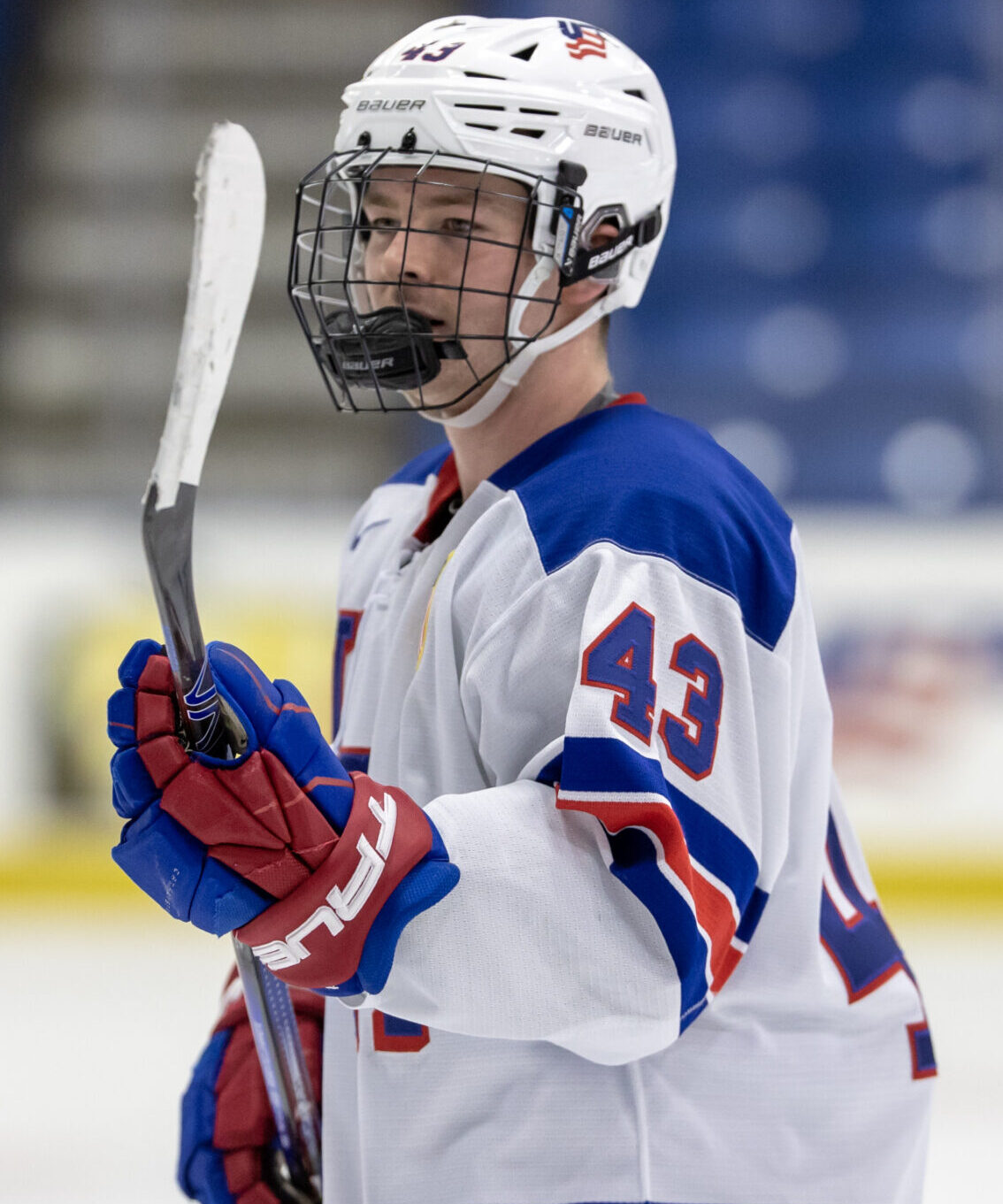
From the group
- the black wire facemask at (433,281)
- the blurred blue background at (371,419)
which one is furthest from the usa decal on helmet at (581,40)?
the blurred blue background at (371,419)

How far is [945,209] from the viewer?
525 centimetres

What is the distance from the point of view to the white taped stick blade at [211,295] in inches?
32.1

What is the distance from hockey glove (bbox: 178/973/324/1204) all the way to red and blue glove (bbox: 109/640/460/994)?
433 mm

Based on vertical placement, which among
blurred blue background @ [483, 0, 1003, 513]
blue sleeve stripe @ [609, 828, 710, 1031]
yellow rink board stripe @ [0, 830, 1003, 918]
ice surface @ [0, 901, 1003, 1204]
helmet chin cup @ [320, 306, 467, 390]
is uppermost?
helmet chin cup @ [320, 306, 467, 390]

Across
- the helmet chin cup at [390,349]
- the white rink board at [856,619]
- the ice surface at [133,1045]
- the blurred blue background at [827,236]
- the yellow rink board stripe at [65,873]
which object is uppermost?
the helmet chin cup at [390,349]

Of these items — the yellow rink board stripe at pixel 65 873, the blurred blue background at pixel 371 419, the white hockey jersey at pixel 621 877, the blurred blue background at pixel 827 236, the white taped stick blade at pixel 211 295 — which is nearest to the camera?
the white taped stick blade at pixel 211 295

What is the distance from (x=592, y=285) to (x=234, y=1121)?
0.76 meters

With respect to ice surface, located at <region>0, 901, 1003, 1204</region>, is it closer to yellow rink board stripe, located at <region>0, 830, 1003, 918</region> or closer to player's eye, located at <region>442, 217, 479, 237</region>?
yellow rink board stripe, located at <region>0, 830, 1003, 918</region>

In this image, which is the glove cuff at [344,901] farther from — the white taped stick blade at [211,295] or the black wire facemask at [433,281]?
the black wire facemask at [433,281]

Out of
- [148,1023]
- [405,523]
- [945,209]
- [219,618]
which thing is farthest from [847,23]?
[405,523]

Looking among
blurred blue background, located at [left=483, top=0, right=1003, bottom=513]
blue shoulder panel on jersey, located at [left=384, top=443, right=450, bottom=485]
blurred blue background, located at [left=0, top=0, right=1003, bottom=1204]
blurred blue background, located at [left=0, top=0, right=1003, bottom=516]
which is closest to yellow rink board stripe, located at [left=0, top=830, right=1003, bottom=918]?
blurred blue background, located at [left=0, top=0, right=1003, bottom=1204]

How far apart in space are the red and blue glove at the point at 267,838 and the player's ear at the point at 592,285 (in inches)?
20.0

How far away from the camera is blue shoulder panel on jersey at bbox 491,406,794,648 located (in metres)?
1.00

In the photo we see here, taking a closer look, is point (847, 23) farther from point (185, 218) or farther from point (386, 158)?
point (386, 158)
